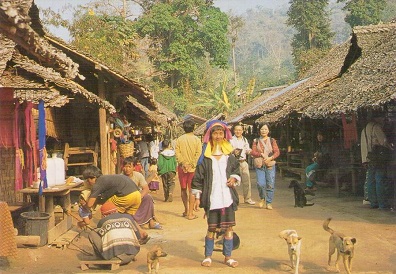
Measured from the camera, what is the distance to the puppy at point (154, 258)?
588cm

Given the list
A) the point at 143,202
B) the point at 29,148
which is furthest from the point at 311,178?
the point at 29,148

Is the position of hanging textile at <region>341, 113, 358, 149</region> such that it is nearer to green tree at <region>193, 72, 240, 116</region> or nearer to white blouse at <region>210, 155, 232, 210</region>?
white blouse at <region>210, 155, 232, 210</region>

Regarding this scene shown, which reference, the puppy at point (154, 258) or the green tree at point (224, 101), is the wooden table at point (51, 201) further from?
the green tree at point (224, 101)

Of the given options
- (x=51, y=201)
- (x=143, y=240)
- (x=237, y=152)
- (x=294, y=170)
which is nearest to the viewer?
(x=143, y=240)

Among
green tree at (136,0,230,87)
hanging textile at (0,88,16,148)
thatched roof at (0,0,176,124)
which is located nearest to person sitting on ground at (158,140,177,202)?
thatched roof at (0,0,176,124)

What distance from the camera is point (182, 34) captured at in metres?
40.8

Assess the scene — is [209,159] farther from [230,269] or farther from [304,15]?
[304,15]

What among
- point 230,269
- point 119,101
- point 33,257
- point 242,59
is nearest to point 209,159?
point 230,269

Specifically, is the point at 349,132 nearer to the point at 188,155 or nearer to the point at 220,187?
the point at 188,155

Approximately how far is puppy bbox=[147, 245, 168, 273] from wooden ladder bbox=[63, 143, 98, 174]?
6.51m

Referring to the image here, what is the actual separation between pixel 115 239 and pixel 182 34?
117 feet

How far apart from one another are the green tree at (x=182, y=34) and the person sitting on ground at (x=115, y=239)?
32855mm

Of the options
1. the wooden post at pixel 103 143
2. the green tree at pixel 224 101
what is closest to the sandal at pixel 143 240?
the wooden post at pixel 103 143

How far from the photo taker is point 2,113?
851 centimetres
